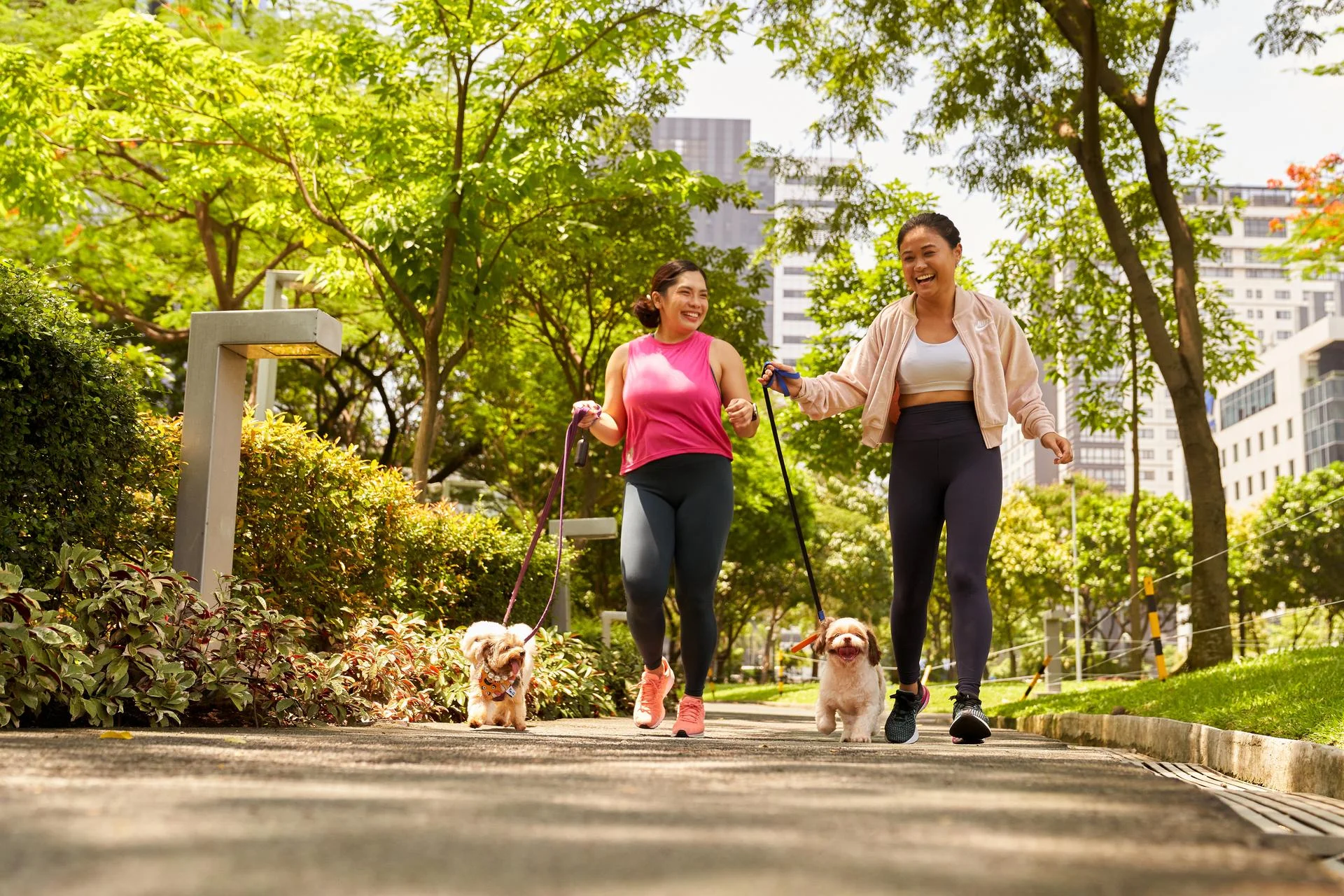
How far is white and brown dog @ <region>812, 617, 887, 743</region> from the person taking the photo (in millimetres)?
5652

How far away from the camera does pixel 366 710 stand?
663 cm

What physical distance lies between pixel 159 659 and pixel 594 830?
3664 millimetres

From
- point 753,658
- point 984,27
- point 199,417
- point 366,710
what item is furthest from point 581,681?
point 753,658

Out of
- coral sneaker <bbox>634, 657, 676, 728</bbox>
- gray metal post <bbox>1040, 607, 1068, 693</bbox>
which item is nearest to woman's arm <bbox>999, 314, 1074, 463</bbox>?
coral sneaker <bbox>634, 657, 676, 728</bbox>

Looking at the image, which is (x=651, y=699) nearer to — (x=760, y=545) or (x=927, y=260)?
(x=927, y=260)

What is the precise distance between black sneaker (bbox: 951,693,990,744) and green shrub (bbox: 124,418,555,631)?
4034mm

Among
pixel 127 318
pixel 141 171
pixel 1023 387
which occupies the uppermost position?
pixel 141 171

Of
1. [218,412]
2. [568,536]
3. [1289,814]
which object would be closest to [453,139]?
[568,536]

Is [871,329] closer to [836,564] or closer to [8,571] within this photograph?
[8,571]

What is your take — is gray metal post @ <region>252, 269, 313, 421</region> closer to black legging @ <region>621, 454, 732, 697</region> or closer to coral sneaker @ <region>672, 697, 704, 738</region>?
black legging @ <region>621, 454, 732, 697</region>

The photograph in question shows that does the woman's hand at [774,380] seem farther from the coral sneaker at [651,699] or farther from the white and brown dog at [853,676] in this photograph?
the coral sneaker at [651,699]

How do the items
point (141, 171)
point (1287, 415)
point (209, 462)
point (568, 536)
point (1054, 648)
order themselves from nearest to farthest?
point (209, 462) → point (568, 536) → point (141, 171) → point (1054, 648) → point (1287, 415)

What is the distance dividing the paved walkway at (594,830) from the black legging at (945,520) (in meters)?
2.14

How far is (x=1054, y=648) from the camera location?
24250 millimetres
